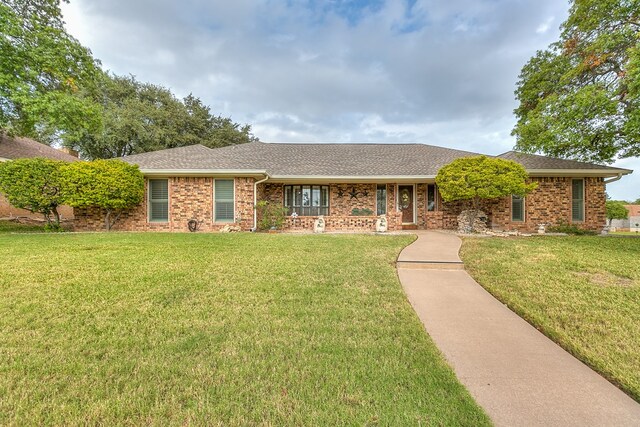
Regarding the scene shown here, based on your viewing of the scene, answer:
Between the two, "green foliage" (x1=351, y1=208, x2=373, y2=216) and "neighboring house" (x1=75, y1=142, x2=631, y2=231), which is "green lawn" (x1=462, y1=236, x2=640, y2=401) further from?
"green foliage" (x1=351, y1=208, x2=373, y2=216)

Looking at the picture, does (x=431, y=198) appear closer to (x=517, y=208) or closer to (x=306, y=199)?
(x=517, y=208)

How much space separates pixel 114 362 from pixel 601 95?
511 inches

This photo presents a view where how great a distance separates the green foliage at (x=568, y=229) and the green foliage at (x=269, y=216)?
1108cm

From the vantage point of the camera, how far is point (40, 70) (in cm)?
982

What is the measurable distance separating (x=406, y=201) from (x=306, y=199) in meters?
4.65

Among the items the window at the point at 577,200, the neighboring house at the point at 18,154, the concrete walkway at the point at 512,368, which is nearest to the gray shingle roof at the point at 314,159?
the window at the point at 577,200

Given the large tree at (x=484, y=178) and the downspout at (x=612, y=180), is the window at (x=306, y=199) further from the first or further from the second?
the downspout at (x=612, y=180)

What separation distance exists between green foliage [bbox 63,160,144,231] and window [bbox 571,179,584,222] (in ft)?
57.4

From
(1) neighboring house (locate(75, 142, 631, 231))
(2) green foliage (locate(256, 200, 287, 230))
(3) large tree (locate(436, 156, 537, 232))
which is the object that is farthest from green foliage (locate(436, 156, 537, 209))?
(2) green foliage (locate(256, 200, 287, 230))

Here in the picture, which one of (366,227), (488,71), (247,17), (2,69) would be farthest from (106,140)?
(488,71)

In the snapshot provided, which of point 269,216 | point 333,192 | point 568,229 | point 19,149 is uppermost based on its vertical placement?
point 19,149

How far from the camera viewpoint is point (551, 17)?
37.6 feet

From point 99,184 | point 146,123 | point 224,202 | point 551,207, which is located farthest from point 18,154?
point 551,207

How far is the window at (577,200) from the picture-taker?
1149cm
